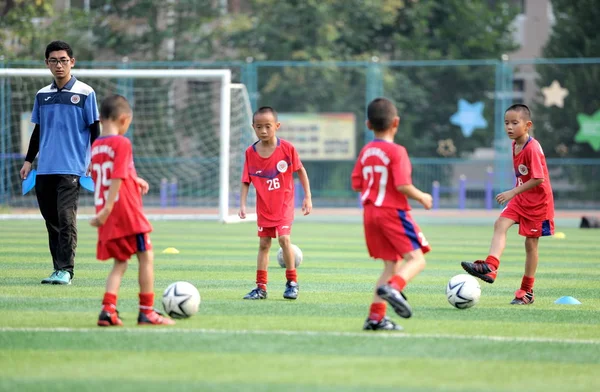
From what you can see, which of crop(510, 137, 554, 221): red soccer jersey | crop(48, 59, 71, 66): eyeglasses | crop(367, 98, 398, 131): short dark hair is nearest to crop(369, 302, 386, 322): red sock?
crop(367, 98, 398, 131): short dark hair

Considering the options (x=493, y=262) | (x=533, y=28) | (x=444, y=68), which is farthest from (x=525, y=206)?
(x=533, y=28)

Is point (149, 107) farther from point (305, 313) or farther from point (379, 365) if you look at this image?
point (379, 365)

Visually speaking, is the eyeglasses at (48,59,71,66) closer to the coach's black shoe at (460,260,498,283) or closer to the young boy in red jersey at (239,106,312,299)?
the young boy in red jersey at (239,106,312,299)

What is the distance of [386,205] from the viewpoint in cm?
715

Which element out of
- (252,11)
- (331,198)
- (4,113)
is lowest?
(331,198)

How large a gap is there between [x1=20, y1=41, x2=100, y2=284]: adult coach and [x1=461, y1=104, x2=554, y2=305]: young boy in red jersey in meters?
3.81

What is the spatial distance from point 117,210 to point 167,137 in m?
22.2

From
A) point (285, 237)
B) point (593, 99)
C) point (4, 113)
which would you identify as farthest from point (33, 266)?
point (593, 99)

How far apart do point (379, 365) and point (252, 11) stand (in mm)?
32414

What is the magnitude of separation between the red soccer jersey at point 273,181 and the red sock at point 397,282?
8.42 ft

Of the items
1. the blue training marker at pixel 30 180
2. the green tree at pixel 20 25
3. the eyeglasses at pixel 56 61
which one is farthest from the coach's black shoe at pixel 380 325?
the green tree at pixel 20 25

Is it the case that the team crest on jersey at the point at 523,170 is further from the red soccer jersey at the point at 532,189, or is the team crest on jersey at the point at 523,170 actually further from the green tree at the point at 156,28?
the green tree at the point at 156,28

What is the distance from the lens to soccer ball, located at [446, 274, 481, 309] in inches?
337

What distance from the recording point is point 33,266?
1207cm
